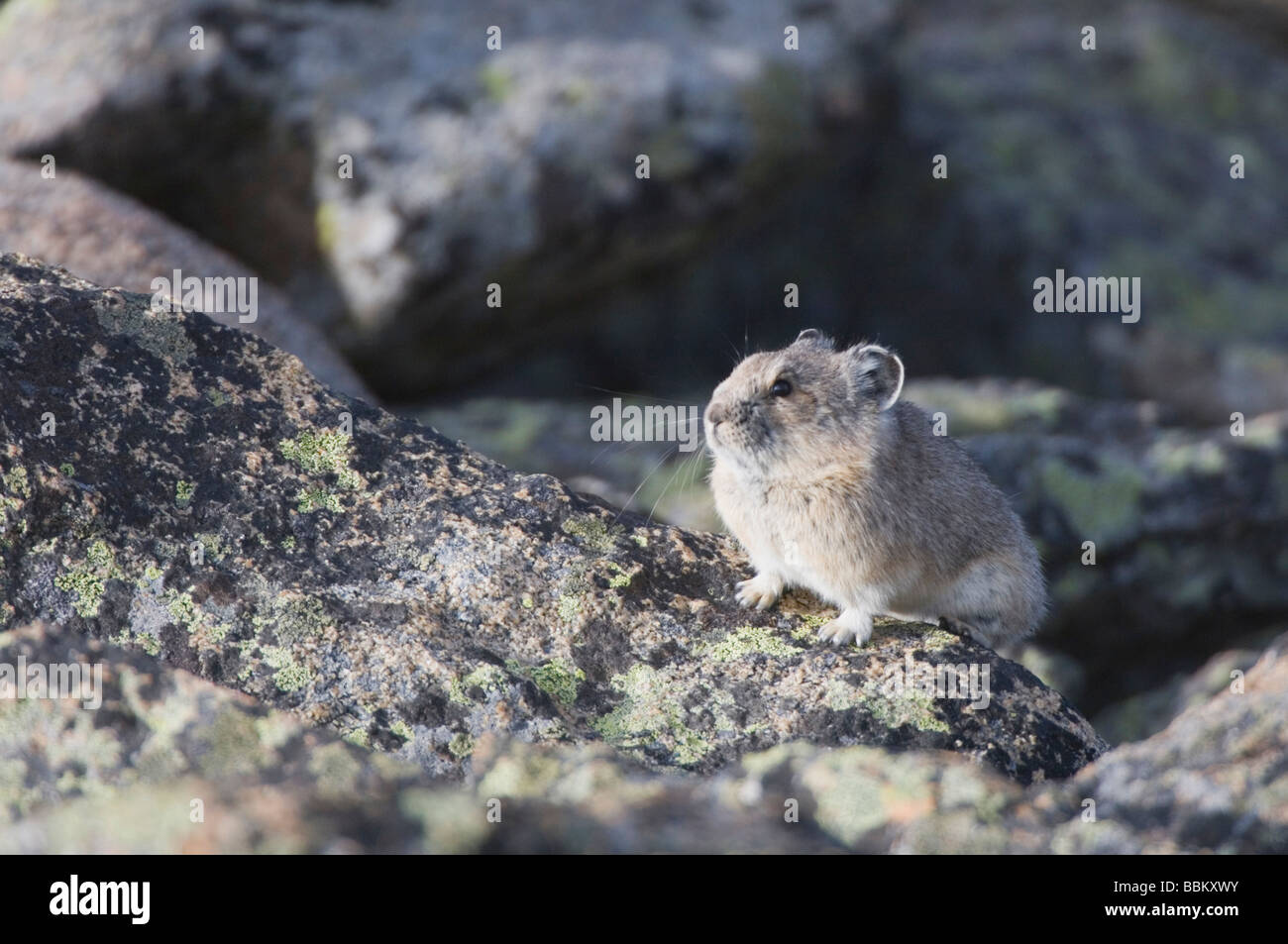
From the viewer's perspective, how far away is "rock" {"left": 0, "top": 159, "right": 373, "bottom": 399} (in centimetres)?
1081

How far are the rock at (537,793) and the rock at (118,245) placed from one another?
6.19 meters

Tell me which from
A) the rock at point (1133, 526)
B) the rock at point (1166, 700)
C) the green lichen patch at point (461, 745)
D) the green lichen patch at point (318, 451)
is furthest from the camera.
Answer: the rock at point (1133, 526)

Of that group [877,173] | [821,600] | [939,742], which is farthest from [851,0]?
[939,742]

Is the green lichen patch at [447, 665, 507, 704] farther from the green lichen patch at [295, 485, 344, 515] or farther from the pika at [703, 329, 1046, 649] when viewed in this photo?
the pika at [703, 329, 1046, 649]

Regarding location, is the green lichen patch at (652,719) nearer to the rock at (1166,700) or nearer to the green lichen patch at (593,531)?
the green lichen patch at (593,531)

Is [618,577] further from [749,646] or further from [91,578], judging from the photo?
[91,578]

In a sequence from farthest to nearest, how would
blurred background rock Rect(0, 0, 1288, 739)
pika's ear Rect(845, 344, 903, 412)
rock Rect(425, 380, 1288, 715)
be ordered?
blurred background rock Rect(0, 0, 1288, 739) < rock Rect(425, 380, 1288, 715) < pika's ear Rect(845, 344, 903, 412)

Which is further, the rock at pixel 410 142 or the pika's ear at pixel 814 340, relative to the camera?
the rock at pixel 410 142

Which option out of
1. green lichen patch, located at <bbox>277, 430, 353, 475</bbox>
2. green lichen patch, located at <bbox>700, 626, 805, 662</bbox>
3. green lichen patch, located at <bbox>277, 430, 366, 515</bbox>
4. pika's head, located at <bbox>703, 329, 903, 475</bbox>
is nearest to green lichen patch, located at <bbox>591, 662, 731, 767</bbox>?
green lichen patch, located at <bbox>700, 626, 805, 662</bbox>

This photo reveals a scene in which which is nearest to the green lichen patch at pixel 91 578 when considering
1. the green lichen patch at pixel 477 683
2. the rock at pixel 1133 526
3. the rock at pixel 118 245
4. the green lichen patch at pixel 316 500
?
the green lichen patch at pixel 316 500

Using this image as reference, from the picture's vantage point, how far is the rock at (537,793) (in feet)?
13.2

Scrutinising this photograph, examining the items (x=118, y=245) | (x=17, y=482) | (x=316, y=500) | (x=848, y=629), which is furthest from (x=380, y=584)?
(x=118, y=245)

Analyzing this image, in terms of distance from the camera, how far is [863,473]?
7.48 m

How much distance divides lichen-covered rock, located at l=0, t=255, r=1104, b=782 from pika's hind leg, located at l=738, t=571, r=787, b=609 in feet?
0.27
